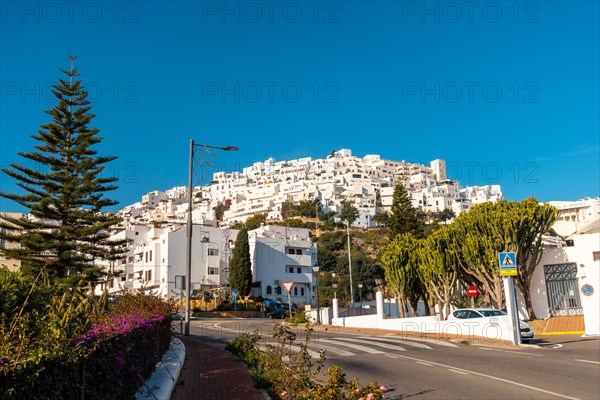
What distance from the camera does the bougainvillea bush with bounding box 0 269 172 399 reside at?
11.8 ft

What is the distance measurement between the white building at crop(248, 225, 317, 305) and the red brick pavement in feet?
170

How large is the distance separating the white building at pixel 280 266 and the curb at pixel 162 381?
55045 mm

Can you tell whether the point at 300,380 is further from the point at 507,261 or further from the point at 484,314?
the point at 484,314

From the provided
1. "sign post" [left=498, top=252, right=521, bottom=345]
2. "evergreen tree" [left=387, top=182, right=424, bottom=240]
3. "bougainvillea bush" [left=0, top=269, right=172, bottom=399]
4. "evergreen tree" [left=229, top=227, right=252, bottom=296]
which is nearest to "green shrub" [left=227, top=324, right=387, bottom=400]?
"bougainvillea bush" [left=0, top=269, right=172, bottom=399]

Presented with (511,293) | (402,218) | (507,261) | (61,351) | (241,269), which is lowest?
(61,351)

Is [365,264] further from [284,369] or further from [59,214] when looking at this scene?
[284,369]

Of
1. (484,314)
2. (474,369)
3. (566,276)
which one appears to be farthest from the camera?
(566,276)

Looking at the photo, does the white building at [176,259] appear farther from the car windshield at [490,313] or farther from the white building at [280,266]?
the car windshield at [490,313]

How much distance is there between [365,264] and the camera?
84500mm

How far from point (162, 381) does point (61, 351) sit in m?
4.65

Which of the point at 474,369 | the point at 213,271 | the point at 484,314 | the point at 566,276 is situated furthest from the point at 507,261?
the point at 213,271

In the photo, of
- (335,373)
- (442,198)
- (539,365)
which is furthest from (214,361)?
(442,198)

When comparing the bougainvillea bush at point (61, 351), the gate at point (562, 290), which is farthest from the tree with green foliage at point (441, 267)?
the bougainvillea bush at point (61, 351)

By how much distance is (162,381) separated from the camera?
329 inches
